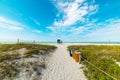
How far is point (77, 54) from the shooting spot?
10859mm

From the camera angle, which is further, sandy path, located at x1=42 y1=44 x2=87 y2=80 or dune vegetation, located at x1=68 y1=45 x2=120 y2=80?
sandy path, located at x1=42 y1=44 x2=87 y2=80

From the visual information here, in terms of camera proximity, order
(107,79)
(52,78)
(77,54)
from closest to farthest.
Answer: (107,79) → (52,78) → (77,54)

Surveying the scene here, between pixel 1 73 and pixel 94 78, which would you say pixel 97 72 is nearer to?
pixel 94 78

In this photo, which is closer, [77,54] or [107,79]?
[107,79]

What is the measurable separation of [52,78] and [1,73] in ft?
11.0

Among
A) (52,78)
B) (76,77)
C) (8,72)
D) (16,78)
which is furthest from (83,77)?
(8,72)

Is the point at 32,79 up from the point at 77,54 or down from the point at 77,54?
down

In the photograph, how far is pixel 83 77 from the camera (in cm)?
684

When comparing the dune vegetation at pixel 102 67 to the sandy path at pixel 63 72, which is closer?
the dune vegetation at pixel 102 67

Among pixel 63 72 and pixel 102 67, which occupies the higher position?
pixel 102 67

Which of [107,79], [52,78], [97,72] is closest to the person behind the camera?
[107,79]

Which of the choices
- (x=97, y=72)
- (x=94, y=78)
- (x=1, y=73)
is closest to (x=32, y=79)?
(x=1, y=73)

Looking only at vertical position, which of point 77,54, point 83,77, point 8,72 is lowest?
point 83,77

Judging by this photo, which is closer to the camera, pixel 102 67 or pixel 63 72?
pixel 63 72
